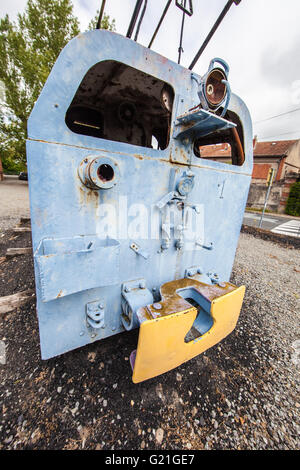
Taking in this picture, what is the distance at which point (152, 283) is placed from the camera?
5.63 feet

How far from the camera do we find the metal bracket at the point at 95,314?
4.42 feet

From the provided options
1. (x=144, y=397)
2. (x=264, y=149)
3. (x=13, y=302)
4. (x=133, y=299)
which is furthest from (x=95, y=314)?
(x=264, y=149)

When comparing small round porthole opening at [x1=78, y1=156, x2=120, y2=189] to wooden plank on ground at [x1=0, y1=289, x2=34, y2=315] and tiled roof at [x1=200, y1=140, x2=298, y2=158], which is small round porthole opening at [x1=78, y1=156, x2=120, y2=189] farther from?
tiled roof at [x1=200, y1=140, x2=298, y2=158]

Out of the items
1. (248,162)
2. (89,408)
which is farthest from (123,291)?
(248,162)

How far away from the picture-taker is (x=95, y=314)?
1.35 meters

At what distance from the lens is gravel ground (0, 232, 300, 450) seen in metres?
1.24

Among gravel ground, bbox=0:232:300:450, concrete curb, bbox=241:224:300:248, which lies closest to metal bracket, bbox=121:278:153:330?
gravel ground, bbox=0:232:300:450

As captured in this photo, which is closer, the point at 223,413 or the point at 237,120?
the point at 223,413

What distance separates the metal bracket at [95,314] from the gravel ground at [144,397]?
61 centimetres

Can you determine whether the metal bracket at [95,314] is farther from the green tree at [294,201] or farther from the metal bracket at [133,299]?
the green tree at [294,201]

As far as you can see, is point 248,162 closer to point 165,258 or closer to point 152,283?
point 165,258

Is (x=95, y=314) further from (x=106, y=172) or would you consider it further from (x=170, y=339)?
(x=106, y=172)

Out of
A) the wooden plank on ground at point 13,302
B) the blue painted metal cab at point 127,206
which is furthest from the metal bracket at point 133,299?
the wooden plank on ground at point 13,302

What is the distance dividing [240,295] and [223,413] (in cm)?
94
